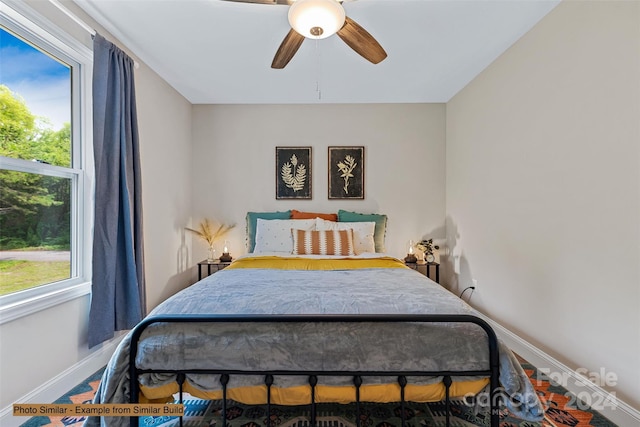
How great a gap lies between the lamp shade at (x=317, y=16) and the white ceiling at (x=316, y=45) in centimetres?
54

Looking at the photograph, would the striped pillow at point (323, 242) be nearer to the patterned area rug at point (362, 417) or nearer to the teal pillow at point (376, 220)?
the teal pillow at point (376, 220)

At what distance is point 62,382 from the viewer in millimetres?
1816

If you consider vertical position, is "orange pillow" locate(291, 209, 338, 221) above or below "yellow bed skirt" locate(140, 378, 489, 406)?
above

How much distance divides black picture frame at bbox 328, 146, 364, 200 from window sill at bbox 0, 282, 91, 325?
273cm

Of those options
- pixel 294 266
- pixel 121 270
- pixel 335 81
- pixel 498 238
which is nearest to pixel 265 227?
pixel 294 266

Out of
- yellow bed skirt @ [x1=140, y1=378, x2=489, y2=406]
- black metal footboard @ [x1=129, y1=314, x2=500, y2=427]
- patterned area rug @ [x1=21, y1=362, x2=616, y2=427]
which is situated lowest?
patterned area rug @ [x1=21, y1=362, x2=616, y2=427]

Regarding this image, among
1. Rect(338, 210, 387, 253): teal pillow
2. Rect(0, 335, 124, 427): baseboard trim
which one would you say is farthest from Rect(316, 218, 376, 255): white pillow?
Rect(0, 335, 124, 427): baseboard trim

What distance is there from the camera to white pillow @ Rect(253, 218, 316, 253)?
320 cm

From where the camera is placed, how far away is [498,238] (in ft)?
8.78

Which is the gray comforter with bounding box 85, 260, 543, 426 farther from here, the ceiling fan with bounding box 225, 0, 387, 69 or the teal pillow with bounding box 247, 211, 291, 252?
the teal pillow with bounding box 247, 211, 291, 252

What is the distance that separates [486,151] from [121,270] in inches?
134

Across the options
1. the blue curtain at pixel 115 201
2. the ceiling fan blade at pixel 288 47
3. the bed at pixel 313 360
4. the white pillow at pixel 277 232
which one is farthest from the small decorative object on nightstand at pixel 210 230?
the bed at pixel 313 360

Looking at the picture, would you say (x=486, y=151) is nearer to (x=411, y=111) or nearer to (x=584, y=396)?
(x=411, y=111)

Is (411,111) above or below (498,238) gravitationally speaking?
above
